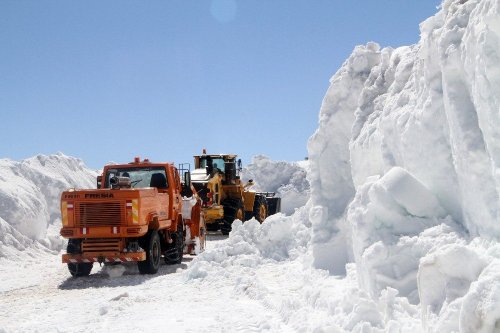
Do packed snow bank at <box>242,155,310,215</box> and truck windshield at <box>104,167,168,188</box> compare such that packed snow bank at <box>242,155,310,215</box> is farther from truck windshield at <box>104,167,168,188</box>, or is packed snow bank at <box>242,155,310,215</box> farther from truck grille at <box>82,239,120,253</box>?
truck grille at <box>82,239,120,253</box>

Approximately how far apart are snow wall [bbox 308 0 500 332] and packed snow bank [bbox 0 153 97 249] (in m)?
10.3

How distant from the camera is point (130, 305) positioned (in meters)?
7.56

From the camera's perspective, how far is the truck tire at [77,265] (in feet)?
35.6

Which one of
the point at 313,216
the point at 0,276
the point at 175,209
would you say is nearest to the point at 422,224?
the point at 313,216

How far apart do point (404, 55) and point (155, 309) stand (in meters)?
4.83

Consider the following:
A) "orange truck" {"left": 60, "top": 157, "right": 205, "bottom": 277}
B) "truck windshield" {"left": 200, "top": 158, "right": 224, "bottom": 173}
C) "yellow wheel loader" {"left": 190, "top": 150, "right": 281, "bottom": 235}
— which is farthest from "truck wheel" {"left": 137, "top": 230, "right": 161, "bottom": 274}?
"truck windshield" {"left": 200, "top": 158, "right": 224, "bottom": 173}

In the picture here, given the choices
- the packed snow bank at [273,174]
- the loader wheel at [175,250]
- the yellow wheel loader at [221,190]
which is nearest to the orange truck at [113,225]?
the loader wheel at [175,250]

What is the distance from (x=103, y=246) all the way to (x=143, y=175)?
2248mm

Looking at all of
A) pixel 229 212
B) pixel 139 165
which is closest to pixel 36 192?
pixel 229 212

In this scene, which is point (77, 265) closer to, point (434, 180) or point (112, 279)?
point (112, 279)

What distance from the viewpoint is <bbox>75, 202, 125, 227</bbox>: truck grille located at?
10695 millimetres

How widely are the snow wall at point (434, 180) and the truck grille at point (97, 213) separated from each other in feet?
14.1

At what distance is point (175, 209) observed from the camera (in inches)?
506

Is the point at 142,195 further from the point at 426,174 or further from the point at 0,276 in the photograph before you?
the point at 426,174
